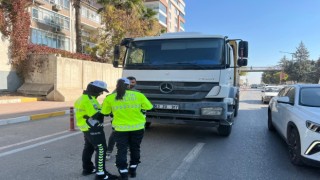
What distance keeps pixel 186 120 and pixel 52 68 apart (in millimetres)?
14631

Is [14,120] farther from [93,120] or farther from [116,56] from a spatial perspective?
[93,120]

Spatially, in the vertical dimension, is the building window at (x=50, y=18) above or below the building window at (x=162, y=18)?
below

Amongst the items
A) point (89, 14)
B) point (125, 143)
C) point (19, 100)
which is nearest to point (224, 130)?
point (125, 143)

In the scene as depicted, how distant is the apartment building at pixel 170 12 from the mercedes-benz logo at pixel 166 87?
169ft

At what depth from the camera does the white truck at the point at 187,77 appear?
6441 mm

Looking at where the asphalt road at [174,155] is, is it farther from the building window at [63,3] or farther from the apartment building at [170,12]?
the apartment building at [170,12]

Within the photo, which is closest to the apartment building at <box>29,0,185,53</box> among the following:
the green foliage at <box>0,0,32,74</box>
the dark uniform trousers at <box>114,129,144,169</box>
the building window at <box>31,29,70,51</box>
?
the building window at <box>31,29,70,51</box>

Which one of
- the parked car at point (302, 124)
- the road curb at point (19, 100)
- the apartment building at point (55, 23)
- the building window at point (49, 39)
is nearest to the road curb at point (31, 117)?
the road curb at point (19, 100)

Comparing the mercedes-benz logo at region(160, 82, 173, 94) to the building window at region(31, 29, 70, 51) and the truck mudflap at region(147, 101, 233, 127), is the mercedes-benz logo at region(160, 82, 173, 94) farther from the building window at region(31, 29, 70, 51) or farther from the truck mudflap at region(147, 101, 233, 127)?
the building window at region(31, 29, 70, 51)

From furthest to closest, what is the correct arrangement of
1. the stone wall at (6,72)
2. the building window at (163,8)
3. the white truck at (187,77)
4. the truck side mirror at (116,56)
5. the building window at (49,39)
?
the building window at (163,8) → the building window at (49,39) → the stone wall at (6,72) → the truck side mirror at (116,56) → the white truck at (187,77)

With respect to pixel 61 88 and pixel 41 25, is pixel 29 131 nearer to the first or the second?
pixel 61 88

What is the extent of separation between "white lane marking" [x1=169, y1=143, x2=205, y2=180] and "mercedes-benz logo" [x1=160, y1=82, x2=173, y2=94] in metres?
1.42

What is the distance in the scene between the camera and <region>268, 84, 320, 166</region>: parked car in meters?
4.65

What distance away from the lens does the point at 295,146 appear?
203 inches
